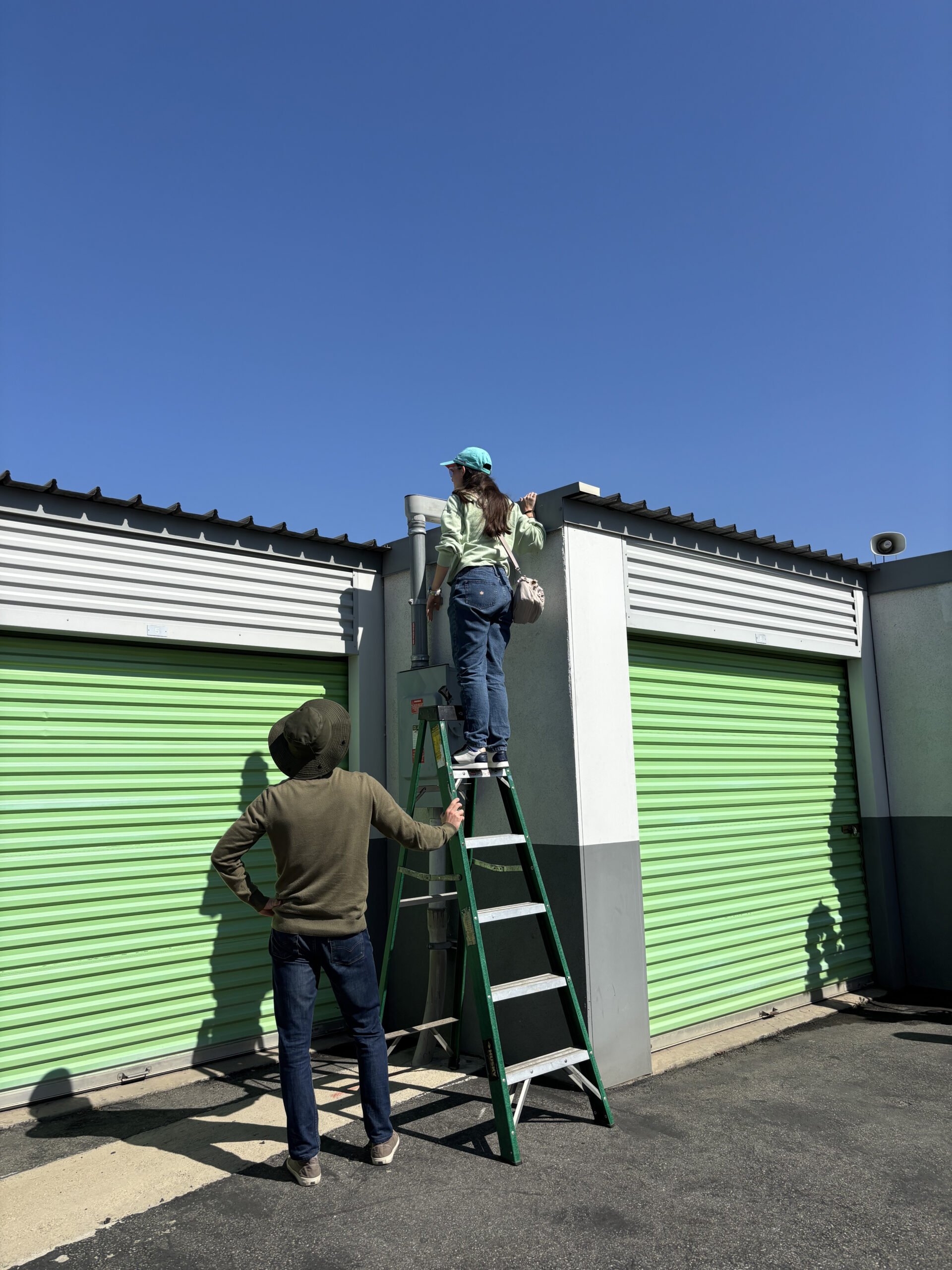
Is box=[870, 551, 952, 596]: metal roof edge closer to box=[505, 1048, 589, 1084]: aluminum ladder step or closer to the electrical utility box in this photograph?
the electrical utility box

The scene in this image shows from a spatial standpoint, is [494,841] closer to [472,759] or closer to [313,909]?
[472,759]

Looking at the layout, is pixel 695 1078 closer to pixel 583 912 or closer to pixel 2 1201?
pixel 583 912

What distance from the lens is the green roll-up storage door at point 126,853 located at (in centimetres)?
525

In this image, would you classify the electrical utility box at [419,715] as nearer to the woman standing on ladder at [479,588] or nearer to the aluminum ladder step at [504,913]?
the woman standing on ladder at [479,588]

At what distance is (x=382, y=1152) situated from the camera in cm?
402

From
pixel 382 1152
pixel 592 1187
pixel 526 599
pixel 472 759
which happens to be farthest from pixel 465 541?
pixel 592 1187

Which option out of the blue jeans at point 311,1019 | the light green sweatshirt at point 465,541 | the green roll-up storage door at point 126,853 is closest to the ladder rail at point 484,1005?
the blue jeans at point 311,1019

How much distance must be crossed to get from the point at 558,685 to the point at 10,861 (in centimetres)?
340

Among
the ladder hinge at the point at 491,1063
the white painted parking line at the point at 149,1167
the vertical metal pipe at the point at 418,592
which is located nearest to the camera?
the white painted parking line at the point at 149,1167

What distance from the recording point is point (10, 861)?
17.1ft

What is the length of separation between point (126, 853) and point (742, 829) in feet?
14.7

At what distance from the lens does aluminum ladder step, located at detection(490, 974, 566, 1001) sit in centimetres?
423

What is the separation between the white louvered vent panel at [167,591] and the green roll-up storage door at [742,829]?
2.28 m

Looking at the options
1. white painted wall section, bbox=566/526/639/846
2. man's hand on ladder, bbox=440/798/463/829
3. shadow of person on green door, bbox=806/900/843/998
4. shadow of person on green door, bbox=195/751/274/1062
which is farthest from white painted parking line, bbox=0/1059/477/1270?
shadow of person on green door, bbox=806/900/843/998
